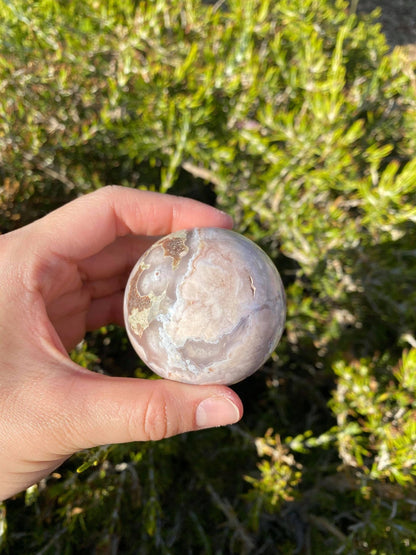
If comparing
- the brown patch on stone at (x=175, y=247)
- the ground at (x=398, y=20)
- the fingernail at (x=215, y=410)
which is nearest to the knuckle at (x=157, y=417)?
the fingernail at (x=215, y=410)

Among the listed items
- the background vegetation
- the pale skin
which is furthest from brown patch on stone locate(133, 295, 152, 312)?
the background vegetation

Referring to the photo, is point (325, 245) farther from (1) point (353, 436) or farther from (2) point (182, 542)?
(2) point (182, 542)

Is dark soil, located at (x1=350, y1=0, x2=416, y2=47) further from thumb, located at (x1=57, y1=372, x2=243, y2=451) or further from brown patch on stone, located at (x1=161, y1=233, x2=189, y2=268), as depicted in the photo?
thumb, located at (x1=57, y1=372, x2=243, y2=451)

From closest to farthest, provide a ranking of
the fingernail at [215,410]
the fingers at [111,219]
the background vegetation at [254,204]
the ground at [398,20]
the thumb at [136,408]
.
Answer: the thumb at [136,408] < the fingernail at [215,410] < the fingers at [111,219] < the background vegetation at [254,204] < the ground at [398,20]

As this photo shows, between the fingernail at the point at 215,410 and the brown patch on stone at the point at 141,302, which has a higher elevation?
the brown patch on stone at the point at 141,302

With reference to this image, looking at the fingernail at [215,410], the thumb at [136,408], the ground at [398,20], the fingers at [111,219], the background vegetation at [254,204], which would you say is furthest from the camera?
the ground at [398,20]

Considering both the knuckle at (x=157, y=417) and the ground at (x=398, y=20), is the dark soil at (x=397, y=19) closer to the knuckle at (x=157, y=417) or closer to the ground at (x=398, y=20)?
the ground at (x=398, y=20)

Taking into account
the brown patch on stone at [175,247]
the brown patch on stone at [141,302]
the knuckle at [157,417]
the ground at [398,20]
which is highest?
the ground at [398,20]
